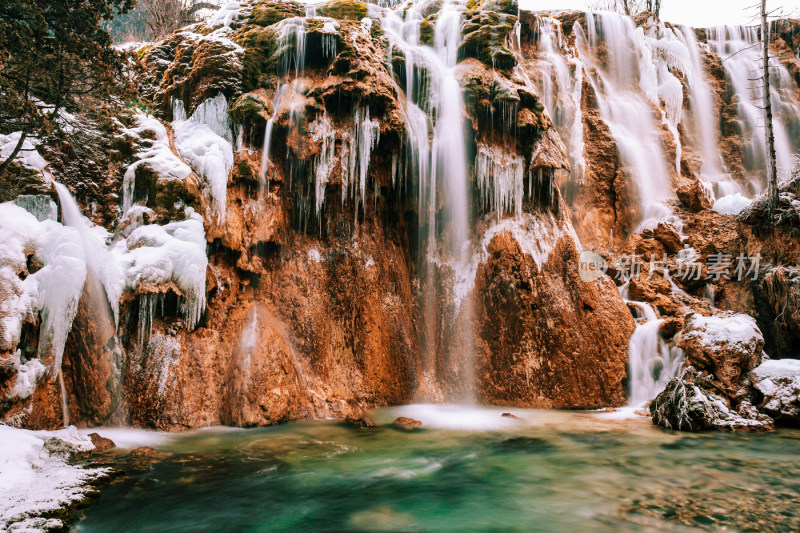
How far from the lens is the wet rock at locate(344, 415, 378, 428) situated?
841cm

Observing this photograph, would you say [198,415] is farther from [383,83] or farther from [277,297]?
[383,83]

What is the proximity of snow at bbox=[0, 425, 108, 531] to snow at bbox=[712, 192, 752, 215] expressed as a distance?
706 inches

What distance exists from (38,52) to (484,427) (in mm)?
9044

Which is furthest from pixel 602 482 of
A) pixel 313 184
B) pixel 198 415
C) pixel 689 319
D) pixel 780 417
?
pixel 313 184

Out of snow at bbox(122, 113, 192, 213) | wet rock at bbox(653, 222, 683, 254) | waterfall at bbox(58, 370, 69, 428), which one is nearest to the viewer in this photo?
waterfall at bbox(58, 370, 69, 428)

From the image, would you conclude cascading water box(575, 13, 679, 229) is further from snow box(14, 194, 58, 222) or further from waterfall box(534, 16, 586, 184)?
snow box(14, 194, 58, 222)

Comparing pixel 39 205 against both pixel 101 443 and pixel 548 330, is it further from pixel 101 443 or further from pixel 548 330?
pixel 548 330

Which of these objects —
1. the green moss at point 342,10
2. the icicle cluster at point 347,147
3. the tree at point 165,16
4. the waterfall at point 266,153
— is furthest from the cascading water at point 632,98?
the tree at point 165,16

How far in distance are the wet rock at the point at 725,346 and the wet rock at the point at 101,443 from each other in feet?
34.3

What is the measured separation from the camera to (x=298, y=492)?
553 cm

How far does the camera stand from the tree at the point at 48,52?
20.6ft

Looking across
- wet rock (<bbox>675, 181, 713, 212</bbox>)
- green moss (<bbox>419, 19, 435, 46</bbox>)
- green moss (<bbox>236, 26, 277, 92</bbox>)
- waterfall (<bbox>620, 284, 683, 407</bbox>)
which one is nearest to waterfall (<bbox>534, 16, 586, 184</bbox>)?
wet rock (<bbox>675, 181, 713, 212</bbox>)

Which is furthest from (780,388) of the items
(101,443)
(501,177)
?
(101,443)

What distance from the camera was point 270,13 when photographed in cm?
1259
